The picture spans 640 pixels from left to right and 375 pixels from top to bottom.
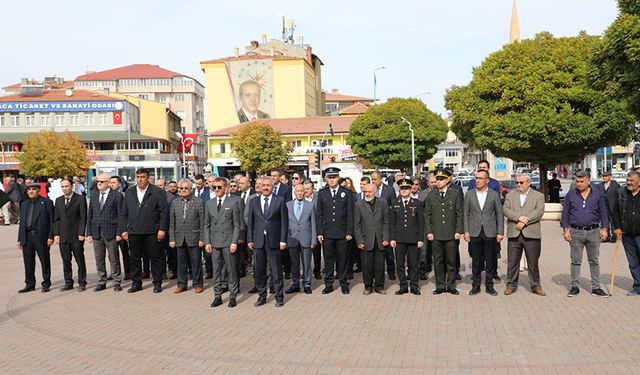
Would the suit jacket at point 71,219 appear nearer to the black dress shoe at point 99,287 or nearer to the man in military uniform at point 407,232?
the black dress shoe at point 99,287

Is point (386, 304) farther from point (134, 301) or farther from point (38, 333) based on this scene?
point (38, 333)

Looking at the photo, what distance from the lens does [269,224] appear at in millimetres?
10289

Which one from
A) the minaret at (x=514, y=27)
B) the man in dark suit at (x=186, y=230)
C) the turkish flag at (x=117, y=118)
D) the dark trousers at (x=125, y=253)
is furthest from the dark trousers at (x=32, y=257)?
the turkish flag at (x=117, y=118)

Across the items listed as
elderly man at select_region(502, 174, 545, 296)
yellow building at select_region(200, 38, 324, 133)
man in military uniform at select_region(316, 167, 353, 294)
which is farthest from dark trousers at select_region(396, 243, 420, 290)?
yellow building at select_region(200, 38, 324, 133)

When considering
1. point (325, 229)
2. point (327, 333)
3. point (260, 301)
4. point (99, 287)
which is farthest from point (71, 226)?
point (327, 333)

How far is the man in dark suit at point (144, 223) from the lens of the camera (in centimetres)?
1154

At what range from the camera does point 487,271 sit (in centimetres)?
1062

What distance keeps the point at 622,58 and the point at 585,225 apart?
8405 millimetres

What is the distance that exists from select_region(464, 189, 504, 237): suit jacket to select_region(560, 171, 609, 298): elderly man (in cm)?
99

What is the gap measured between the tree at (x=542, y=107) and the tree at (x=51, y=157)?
4436 cm

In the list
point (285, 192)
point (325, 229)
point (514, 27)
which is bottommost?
point (325, 229)

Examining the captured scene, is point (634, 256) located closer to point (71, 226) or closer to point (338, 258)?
point (338, 258)

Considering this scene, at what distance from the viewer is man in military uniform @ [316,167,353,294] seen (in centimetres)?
1115

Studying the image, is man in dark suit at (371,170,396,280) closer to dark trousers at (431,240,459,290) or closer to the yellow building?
dark trousers at (431,240,459,290)
